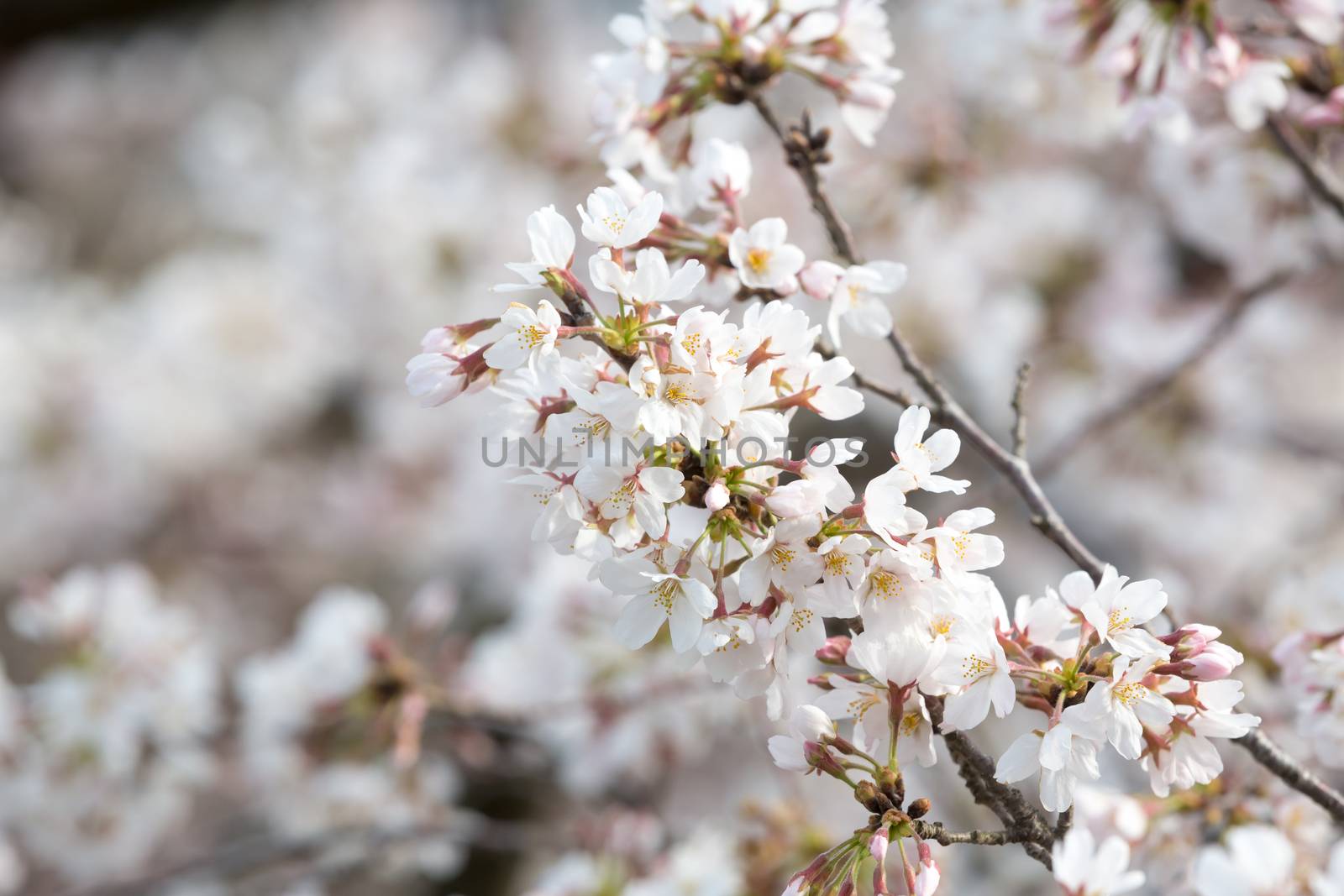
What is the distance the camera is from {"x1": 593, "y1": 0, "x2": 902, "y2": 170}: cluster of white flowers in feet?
3.47

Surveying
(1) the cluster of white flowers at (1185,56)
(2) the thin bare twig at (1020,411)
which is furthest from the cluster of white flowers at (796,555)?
(1) the cluster of white flowers at (1185,56)

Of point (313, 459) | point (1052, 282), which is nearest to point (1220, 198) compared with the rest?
point (1052, 282)

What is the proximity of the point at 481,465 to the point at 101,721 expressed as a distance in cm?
196

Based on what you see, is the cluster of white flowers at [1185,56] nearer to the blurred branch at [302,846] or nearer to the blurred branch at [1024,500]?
the blurred branch at [1024,500]

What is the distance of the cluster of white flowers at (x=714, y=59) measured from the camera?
1.06m

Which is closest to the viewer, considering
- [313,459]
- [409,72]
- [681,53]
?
[681,53]

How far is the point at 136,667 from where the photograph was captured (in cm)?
191

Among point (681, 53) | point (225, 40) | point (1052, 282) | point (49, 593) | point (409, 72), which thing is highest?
point (225, 40)

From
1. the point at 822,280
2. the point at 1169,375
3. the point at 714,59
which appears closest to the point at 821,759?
the point at 822,280

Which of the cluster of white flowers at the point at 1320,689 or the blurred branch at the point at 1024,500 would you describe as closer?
the blurred branch at the point at 1024,500

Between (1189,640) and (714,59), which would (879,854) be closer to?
(1189,640)

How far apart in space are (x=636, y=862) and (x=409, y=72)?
2.87m

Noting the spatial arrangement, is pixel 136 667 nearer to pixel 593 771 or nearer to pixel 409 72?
pixel 593 771

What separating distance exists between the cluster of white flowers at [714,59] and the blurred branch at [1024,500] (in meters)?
0.05
